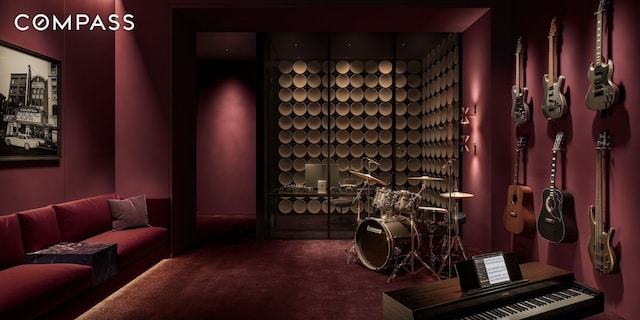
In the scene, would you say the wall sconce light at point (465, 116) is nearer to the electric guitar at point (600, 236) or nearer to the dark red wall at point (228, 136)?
the electric guitar at point (600, 236)

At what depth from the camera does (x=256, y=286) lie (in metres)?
3.55

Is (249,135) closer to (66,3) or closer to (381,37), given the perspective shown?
(381,37)

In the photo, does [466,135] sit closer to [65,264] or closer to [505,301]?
[505,301]

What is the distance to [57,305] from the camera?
2.54m

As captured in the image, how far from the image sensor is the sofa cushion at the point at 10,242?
109 inches

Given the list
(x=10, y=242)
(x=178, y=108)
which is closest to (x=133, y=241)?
(x=10, y=242)

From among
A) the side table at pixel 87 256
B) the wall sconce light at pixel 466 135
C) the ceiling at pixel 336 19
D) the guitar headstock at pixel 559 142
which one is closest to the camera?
the side table at pixel 87 256

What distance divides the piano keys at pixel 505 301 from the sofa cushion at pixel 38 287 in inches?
81.4

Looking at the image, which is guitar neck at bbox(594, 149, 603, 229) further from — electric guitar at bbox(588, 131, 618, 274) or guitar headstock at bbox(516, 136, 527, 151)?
guitar headstock at bbox(516, 136, 527, 151)

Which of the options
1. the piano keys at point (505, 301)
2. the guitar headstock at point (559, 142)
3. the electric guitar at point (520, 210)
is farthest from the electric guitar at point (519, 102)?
the piano keys at point (505, 301)

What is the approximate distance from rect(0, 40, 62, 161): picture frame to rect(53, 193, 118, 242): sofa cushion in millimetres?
554

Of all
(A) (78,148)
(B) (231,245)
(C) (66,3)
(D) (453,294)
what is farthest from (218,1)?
(D) (453,294)

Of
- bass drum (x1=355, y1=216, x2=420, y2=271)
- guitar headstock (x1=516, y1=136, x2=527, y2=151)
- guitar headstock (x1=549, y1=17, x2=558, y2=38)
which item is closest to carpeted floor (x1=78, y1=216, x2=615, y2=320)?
bass drum (x1=355, y1=216, x2=420, y2=271)

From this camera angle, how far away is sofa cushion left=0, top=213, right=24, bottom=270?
9.10 feet
